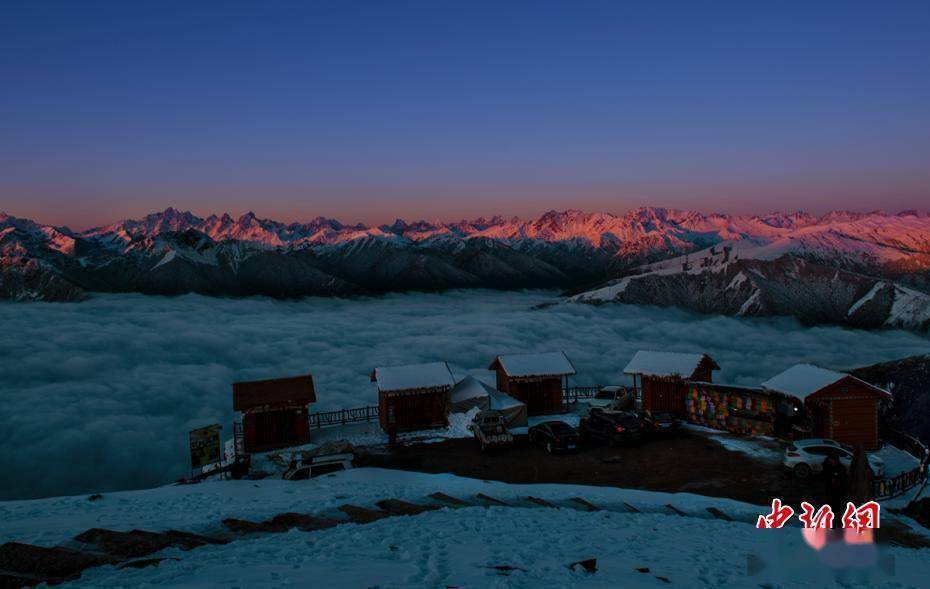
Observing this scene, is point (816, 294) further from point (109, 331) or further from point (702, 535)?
point (109, 331)

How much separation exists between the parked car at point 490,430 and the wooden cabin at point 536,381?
4846 millimetres

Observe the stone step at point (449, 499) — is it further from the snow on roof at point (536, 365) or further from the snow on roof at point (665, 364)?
the snow on roof at point (665, 364)

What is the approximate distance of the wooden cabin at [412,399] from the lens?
3266cm

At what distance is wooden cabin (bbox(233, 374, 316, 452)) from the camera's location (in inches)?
1225

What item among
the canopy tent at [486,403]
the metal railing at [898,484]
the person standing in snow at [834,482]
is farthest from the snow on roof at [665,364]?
the person standing in snow at [834,482]

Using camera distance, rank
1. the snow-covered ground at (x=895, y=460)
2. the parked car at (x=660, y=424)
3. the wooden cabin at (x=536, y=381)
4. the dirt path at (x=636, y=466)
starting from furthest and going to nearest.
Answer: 1. the wooden cabin at (x=536, y=381)
2. the parked car at (x=660, y=424)
3. the snow-covered ground at (x=895, y=460)
4. the dirt path at (x=636, y=466)

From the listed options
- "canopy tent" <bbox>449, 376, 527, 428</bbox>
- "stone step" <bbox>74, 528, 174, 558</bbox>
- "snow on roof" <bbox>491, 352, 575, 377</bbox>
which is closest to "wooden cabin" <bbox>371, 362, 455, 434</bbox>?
"canopy tent" <bbox>449, 376, 527, 428</bbox>

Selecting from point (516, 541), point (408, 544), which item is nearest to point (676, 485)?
point (516, 541)

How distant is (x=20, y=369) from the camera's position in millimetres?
107438

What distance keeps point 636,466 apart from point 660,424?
5.26 m

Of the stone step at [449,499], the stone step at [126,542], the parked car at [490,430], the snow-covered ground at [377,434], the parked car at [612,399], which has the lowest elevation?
the snow-covered ground at [377,434]

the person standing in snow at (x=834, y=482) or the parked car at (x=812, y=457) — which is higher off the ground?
the person standing in snow at (x=834, y=482)

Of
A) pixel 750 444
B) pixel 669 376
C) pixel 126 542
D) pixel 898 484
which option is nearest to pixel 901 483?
pixel 898 484

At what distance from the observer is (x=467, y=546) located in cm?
1157
